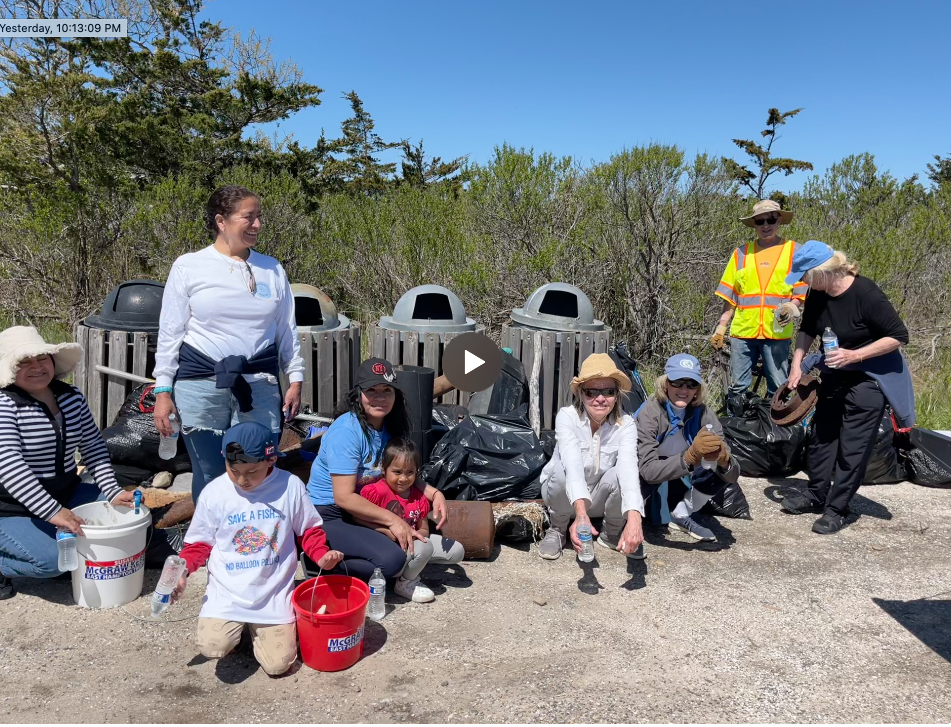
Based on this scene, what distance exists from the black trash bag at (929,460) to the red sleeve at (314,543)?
4265 millimetres

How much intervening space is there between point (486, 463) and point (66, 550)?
2.08 meters

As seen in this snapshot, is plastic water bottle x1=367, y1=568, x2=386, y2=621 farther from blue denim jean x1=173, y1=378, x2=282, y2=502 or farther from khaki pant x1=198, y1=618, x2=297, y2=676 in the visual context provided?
blue denim jean x1=173, y1=378, x2=282, y2=502

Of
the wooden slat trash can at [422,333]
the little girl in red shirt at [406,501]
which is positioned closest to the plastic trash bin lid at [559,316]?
the wooden slat trash can at [422,333]

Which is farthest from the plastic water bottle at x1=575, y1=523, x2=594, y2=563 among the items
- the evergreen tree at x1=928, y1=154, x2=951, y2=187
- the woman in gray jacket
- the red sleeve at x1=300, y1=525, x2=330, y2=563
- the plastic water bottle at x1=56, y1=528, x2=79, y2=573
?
the evergreen tree at x1=928, y1=154, x2=951, y2=187

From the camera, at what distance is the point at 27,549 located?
287cm

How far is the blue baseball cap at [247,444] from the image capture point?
95.8 inches

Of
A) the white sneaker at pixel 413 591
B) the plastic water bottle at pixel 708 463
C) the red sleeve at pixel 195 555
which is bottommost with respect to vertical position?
the white sneaker at pixel 413 591

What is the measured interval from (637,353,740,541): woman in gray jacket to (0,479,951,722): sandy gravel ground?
0.31 metres

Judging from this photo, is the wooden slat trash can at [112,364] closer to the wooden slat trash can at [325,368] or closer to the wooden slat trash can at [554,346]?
the wooden slat trash can at [325,368]

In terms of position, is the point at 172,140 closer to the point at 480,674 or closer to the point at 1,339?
the point at 1,339

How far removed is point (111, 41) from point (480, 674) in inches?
683

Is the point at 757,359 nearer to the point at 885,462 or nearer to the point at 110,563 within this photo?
the point at 885,462

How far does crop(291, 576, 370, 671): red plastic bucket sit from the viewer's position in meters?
2.39
